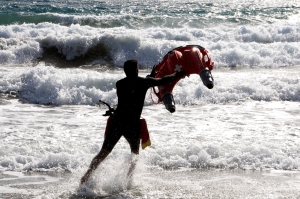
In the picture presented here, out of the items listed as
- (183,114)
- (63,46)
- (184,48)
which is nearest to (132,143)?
(184,48)

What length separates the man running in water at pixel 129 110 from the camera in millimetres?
6172

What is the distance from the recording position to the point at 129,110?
Answer: 20.7ft

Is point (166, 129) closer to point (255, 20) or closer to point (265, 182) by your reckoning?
point (265, 182)

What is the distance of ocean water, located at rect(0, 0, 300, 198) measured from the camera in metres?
6.79

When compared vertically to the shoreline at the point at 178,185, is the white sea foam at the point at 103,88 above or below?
above

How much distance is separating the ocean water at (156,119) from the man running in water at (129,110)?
54 cm

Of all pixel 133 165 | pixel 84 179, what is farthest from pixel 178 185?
pixel 84 179

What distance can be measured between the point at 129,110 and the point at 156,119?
3.78 meters

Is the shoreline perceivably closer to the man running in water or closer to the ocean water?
the ocean water

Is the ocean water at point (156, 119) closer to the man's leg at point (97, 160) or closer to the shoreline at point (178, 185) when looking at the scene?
the shoreline at point (178, 185)

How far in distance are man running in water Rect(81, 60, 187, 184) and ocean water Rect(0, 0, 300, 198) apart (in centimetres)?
54

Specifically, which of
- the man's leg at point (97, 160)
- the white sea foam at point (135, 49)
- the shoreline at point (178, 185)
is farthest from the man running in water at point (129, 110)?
the white sea foam at point (135, 49)

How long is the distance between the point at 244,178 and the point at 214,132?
7.04 ft

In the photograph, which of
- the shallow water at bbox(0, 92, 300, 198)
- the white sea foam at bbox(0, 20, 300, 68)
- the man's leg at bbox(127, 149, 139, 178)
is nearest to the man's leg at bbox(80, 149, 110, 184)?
the shallow water at bbox(0, 92, 300, 198)
